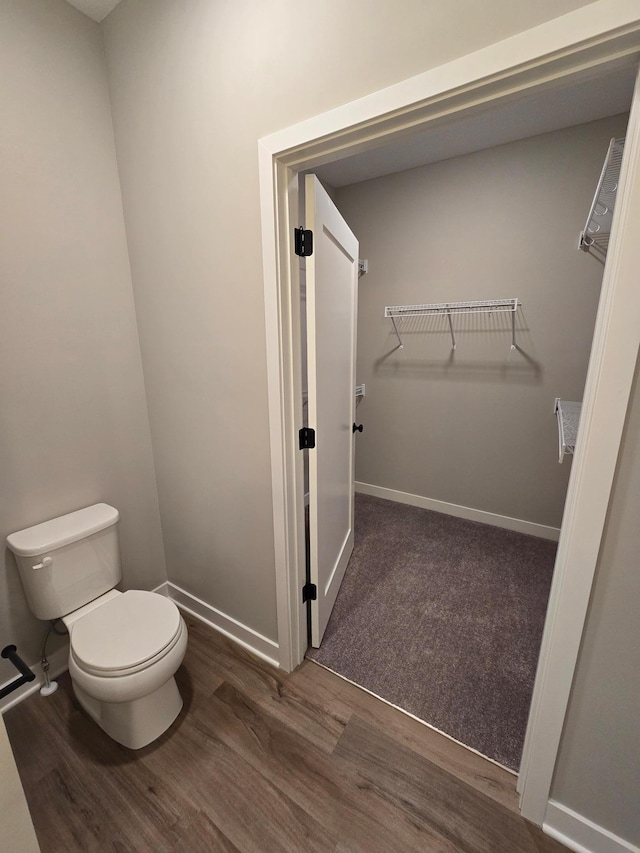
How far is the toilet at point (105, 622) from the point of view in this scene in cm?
118

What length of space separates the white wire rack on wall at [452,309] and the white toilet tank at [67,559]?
93.9 inches

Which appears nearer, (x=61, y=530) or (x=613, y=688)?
(x=613, y=688)

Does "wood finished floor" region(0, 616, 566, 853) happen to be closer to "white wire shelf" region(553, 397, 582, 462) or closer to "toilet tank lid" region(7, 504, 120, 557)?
"toilet tank lid" region(7, 504, 120, 557)

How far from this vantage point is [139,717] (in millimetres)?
1273

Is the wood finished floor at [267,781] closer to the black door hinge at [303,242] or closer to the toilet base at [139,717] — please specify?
the toilet base at [139,717]

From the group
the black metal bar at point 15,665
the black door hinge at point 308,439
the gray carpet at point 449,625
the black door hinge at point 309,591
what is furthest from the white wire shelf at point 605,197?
the black metal bar at point 15,665

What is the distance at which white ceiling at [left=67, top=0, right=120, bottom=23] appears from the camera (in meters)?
1.33

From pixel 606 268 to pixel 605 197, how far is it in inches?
36.0

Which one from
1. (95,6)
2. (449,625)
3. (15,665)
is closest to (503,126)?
(95,6)

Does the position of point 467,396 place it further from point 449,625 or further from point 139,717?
point 139,717

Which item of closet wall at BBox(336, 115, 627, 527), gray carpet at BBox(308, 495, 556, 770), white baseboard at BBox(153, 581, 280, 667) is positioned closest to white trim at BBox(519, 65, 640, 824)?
gray carpet at BBox(308, 495, 556, 770)

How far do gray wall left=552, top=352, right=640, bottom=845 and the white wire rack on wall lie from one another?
72.9 inches

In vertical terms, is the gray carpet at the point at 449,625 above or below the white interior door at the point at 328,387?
below

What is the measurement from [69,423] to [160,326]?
0.59 metres
